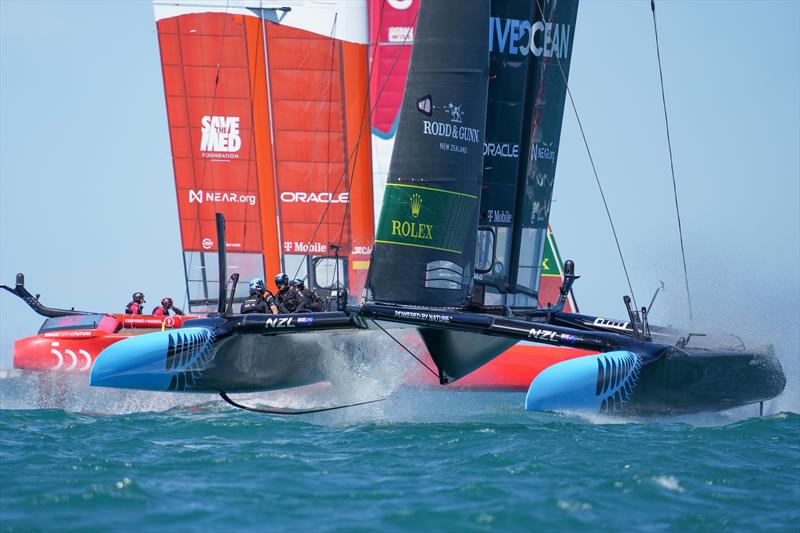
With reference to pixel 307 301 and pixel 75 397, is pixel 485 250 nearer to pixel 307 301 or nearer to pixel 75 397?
pixel 307 301

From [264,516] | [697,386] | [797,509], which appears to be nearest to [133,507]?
[264,516]

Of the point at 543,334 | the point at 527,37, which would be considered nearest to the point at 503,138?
the point at 527,37

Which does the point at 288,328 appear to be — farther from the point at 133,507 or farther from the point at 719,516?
the point at 719,516

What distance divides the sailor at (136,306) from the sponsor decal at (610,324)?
6.38m

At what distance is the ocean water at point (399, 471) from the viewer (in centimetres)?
579

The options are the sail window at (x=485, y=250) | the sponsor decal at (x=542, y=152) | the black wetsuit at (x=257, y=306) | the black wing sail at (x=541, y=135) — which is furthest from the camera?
the sponsor decal at (x=542, y=152)

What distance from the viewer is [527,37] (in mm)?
11484

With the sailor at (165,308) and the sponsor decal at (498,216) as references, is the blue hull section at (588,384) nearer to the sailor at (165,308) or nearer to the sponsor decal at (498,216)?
the sponsor decal at (498,216)

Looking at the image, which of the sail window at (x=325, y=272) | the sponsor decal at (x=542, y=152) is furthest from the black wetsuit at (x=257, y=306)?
the sail window at (x=325, y=272)

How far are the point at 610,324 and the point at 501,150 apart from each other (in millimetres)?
2055

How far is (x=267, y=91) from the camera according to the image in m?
16.6

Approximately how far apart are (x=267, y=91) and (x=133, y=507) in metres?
11.4

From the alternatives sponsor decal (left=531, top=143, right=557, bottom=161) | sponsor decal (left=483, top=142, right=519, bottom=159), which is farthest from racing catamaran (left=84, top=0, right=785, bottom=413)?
sponsor decal (left=531, top=143, right=557, bottom=161)

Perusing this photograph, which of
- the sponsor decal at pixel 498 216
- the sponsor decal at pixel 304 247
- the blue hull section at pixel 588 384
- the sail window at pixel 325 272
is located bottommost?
the blue hull section at pixel 588 384
